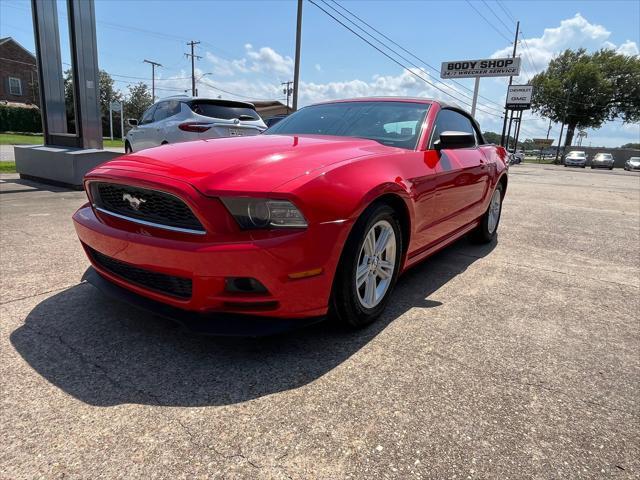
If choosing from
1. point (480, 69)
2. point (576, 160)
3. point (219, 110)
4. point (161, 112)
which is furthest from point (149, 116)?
point (576, 160)

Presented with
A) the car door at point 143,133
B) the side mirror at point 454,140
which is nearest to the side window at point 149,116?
the car door at point 143,133

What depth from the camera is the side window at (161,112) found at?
28.1 ft

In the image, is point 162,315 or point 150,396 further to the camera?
point 162,315

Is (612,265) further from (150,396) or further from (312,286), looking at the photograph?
(150,396)

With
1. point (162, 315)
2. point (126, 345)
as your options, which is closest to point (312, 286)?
point (162, 315)

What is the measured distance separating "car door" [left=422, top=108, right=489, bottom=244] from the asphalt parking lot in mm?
570

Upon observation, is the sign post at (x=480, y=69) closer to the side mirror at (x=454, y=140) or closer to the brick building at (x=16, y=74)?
the side mirror at (x=454, y=140)

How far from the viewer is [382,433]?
5.77ft

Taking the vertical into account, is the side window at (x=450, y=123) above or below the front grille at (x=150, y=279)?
above

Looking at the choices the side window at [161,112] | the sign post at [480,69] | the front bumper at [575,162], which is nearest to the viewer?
the side window at [161,112]

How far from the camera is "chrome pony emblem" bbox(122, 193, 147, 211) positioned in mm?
2281

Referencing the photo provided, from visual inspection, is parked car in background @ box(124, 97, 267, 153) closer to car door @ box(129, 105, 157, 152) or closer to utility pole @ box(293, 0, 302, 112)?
car door @ box(129, 105, 157, 152)

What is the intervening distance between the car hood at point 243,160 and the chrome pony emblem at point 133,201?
146 millimetres

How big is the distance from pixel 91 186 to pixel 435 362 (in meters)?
2.20
